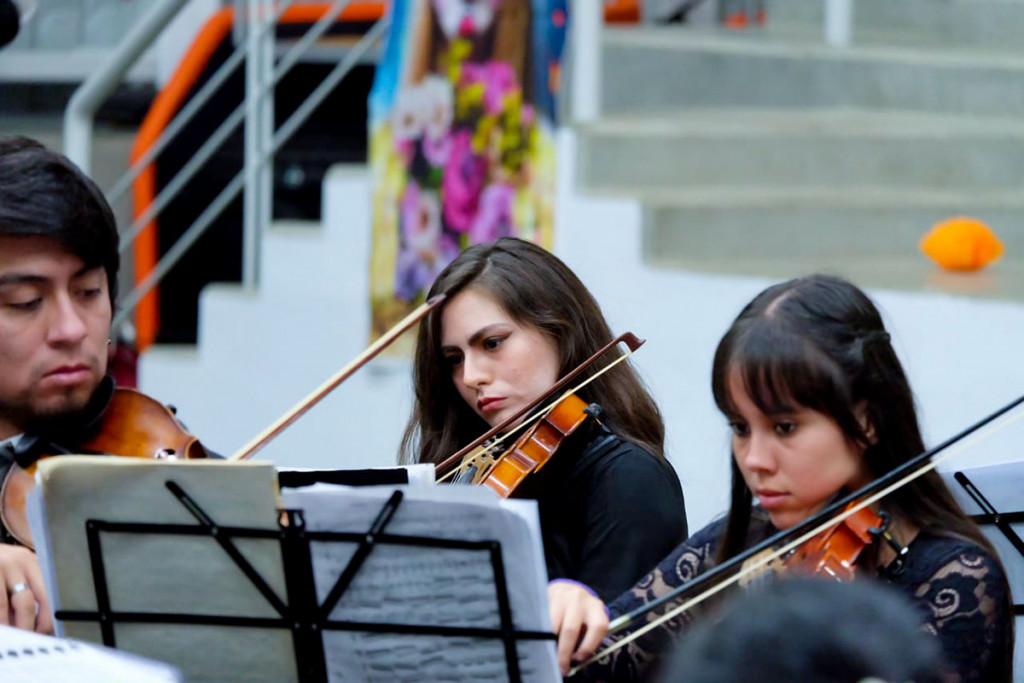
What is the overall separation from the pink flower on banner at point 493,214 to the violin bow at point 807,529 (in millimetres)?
2745

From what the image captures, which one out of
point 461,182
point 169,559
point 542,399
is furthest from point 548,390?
point 461,182

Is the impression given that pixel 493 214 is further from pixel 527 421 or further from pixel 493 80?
pixel 527 421

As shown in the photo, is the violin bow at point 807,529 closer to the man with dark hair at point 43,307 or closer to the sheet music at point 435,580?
the sheet music at point 435,580

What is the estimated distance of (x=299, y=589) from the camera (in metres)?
1.78

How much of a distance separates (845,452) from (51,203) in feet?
4.04

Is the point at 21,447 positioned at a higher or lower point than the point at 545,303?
lower

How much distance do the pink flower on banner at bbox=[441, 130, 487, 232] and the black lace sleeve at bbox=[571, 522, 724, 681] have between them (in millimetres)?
2704

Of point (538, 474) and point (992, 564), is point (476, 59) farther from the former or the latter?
point (992, 564)

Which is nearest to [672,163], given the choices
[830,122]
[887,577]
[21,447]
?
[830,122]

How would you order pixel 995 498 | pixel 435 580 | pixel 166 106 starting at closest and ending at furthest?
pixel 435 580 < pixel 995 498 < pixel 166 106

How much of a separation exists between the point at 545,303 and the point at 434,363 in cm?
21

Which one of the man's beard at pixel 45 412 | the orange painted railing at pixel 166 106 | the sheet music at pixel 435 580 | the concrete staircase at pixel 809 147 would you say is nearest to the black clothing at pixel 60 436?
the man's beard at pixel 45 412

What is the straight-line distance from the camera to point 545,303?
8.00 feet

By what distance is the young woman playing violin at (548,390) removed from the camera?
224 centimetres
